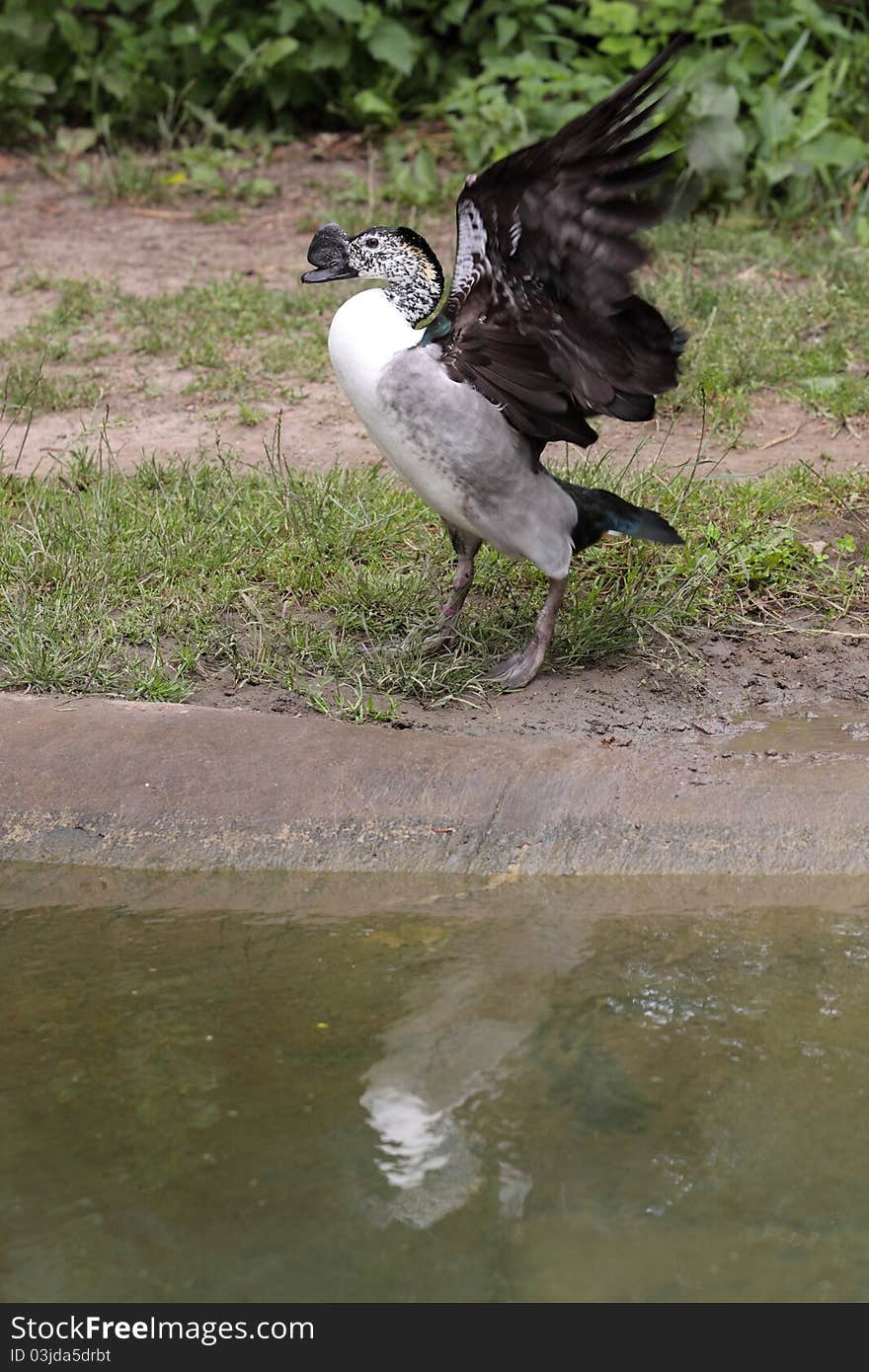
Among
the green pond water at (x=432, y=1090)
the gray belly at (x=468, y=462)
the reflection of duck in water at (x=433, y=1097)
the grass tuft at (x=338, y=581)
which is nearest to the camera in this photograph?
the green pond water at (x=432, y=1090)

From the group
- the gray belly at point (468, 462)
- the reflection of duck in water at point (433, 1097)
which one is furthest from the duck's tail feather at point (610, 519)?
the reflection of duck in water at point (433, 1097)

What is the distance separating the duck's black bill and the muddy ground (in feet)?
3.13

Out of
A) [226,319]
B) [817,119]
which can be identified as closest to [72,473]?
[226,319]

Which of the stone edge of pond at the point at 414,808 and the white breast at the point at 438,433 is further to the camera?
the white breast at the point at 438,433

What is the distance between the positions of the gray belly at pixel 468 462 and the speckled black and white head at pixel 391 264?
0.18 m

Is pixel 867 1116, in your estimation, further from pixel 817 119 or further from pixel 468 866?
pixel 817 119

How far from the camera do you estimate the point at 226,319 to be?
6.30 m

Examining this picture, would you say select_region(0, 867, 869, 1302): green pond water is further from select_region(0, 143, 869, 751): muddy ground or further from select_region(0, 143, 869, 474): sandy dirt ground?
select_region(0, 143, 869, 474): sandy dirt ground

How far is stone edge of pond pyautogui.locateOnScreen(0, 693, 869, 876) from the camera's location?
316 centimetres

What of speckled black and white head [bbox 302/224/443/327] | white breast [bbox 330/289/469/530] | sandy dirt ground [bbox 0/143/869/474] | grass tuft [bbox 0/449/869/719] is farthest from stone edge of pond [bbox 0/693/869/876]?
sandy dirt ground [bbox 0/143/869/474]

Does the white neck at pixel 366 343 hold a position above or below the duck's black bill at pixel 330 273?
below

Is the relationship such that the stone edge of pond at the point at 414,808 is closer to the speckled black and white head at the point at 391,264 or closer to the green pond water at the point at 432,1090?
the green pond water at the point at 432,1090

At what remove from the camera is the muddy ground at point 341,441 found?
3818mm

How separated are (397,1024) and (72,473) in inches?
106
